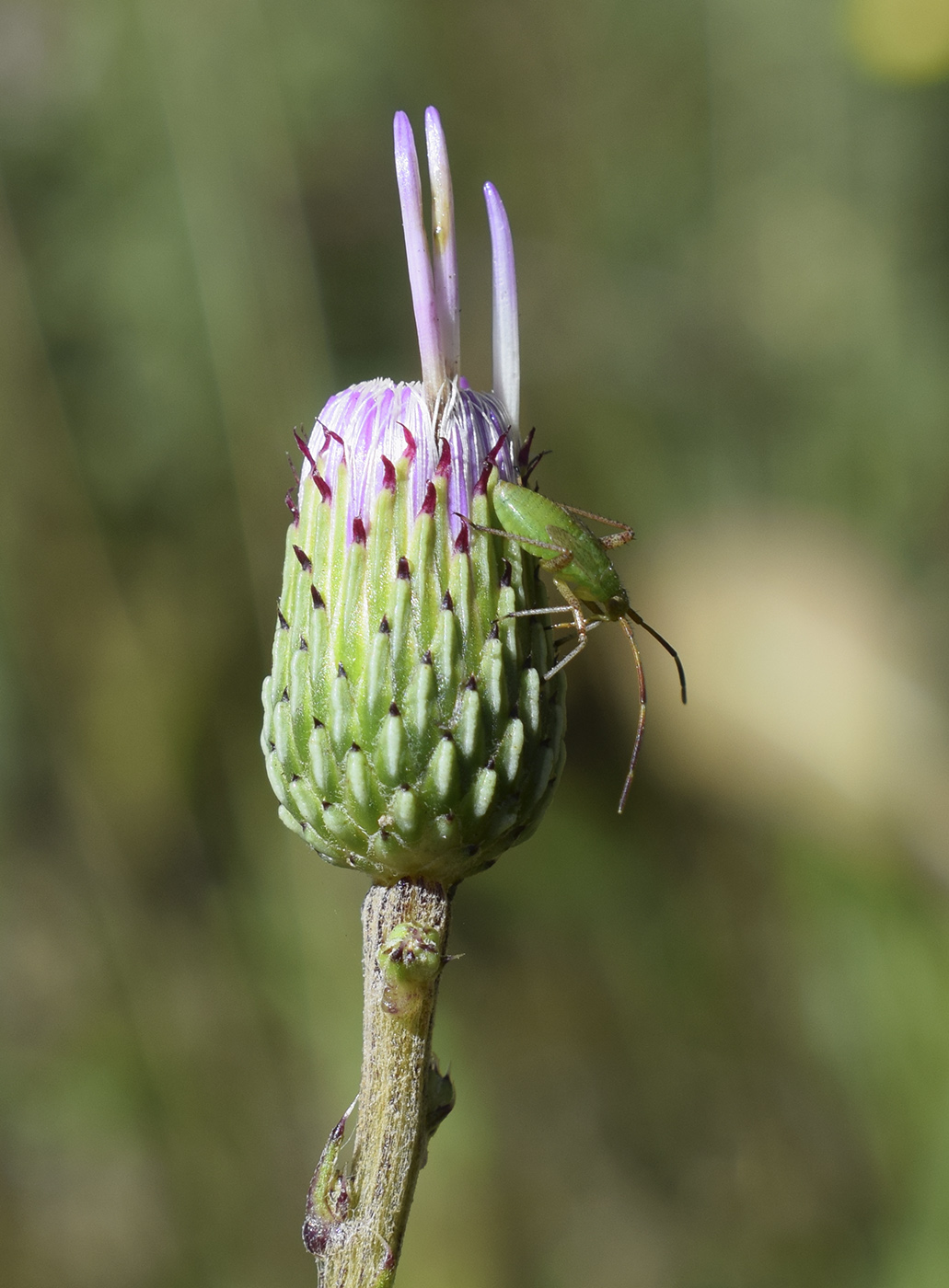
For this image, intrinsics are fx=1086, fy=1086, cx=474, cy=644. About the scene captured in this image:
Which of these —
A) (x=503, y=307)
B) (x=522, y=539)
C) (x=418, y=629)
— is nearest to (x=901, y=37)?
(x=503, y=307)

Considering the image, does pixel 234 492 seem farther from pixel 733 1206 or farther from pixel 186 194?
pixel 733 1206

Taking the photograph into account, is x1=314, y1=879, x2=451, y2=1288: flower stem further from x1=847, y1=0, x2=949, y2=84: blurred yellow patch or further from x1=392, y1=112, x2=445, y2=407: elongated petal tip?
x1=847, y1=0, x2=949, y2=84: blurred yellow patch

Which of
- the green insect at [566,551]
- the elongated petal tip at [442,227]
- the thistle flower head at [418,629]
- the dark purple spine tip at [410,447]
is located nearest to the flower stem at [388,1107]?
the thistle flower head at [418,629]

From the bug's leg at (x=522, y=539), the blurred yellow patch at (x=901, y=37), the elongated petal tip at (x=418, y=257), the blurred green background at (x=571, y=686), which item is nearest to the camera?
the elongated petal tip at (x=418, y=257)

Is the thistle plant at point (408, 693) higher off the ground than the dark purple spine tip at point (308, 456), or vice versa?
the dark purple spine tip at point (308, 456)

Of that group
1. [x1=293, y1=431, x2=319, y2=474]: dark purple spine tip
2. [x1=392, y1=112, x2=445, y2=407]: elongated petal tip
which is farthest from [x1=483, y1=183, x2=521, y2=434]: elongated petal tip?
[x1=293, y1=431, x2=319, y2=474]: dark purple spine tip

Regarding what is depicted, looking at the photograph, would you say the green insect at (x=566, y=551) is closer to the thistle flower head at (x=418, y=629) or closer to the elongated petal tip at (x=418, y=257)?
the thistle flower head at (x=418, y=629)

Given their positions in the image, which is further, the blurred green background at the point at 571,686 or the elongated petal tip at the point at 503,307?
the blurred green background at the point at 571,686
